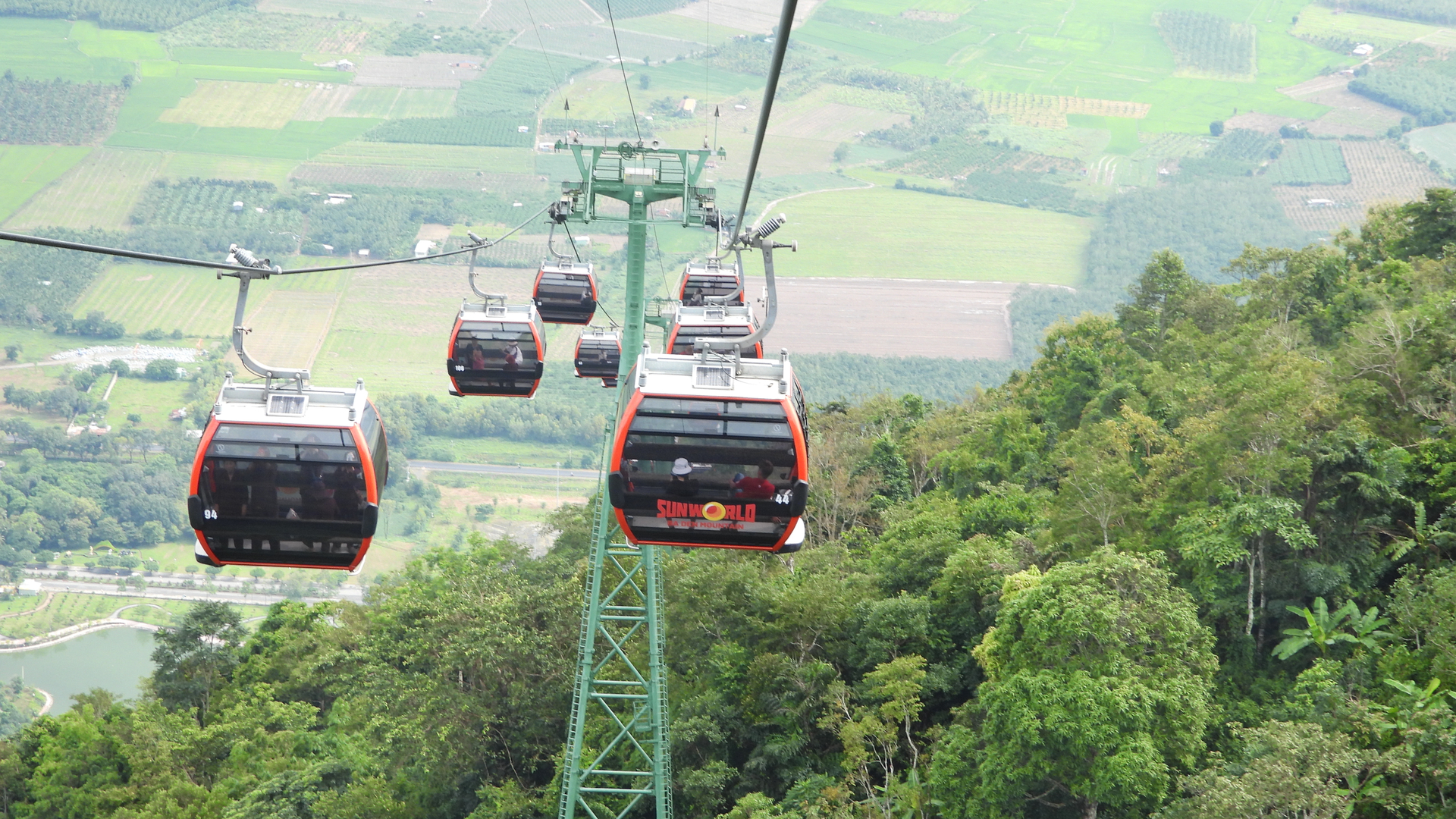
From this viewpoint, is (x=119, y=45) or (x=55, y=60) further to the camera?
(x=119, y=45)

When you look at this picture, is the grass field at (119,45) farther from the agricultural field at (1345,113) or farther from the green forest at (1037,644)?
the green forest at (1037,644)

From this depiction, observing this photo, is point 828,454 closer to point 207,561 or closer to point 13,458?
point 207,561

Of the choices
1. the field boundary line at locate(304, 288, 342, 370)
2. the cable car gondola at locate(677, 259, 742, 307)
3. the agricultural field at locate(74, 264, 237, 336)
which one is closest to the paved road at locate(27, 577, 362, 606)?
the field boundary line at locate(304, 288, 342, 370)

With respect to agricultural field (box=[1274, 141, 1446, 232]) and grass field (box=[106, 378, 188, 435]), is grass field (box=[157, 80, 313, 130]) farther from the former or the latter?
agricultural field (box=[1274, 141, 1446, 232])

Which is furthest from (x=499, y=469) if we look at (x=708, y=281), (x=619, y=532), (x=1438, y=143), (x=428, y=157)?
(x=1438, y=143)

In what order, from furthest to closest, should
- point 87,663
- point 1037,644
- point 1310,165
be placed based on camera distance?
point 1310,165 < point 87,663 < point 1037,644

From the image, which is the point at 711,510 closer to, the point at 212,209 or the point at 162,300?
the point at 162,300

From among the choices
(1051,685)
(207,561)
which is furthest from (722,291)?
(207,561)
